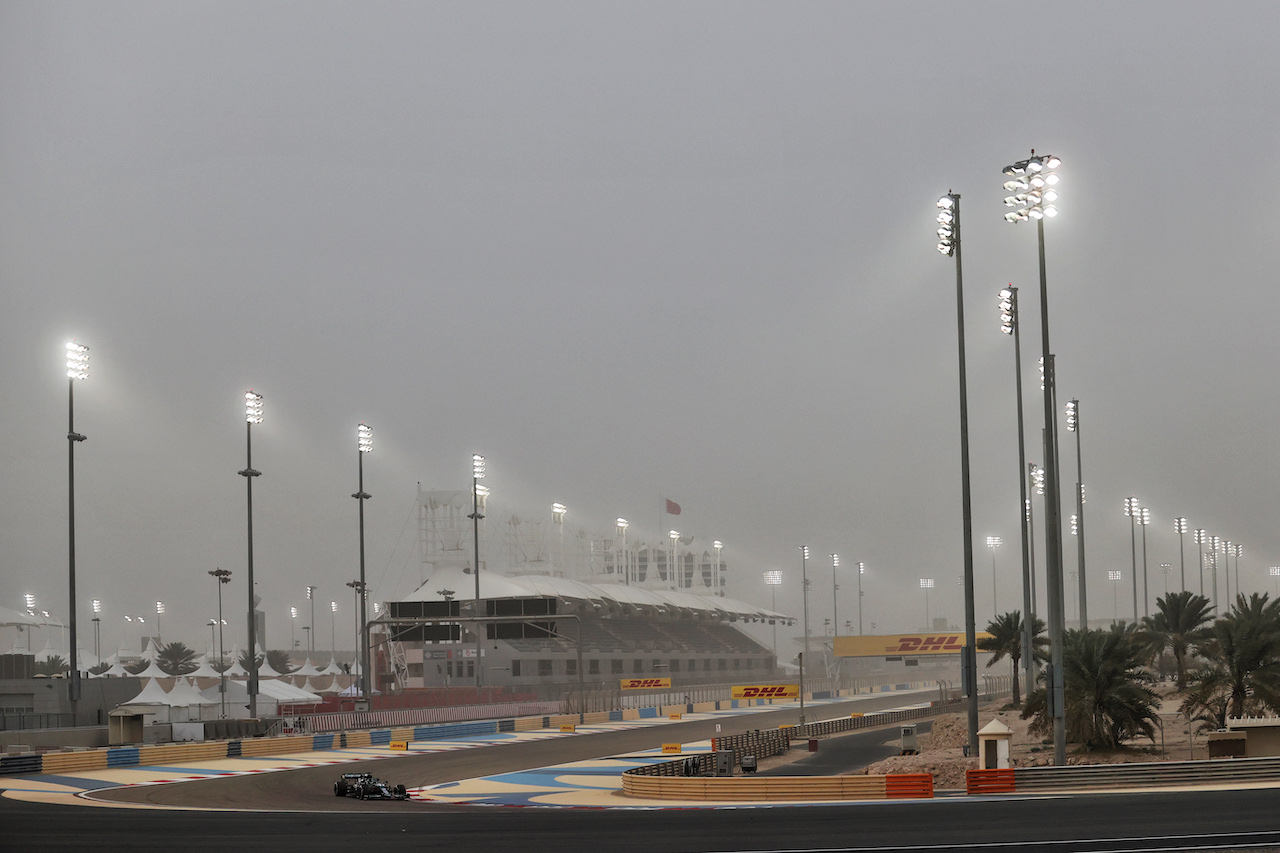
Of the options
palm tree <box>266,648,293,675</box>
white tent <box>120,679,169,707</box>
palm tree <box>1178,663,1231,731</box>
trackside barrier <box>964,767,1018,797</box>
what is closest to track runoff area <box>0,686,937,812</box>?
trackside barrier <box>964,767,1018,797</box>

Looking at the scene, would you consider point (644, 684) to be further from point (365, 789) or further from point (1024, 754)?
point (365, 789)

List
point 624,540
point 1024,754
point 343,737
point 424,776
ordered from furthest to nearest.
A: point 624,540 → point 343,737 → point 424,776 → point 1024,754

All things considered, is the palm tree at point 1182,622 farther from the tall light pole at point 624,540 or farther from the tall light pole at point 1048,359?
the tall light pole at point 624,540

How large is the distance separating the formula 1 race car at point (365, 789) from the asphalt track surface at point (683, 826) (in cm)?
A: 146

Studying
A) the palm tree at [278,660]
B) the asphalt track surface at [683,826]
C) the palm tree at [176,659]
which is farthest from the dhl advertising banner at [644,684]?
the palm tree at [278,660]

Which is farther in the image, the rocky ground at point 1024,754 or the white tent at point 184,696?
the white tent at point 184,696

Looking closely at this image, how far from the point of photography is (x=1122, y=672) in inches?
1720

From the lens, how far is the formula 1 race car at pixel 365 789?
39406 mm

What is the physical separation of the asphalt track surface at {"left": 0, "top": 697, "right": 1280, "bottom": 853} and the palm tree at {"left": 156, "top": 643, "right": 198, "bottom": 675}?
130m

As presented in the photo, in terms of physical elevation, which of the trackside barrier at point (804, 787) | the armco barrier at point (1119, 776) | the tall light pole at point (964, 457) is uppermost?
the tall light pole at point (964, 457)

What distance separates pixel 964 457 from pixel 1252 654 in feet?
52.5

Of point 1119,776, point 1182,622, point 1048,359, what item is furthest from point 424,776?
point 1182,622

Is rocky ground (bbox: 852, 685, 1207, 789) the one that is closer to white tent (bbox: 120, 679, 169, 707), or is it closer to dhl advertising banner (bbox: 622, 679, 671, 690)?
white tent (bbox: 120, 679, 169, 707)

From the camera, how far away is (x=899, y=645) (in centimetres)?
15862
